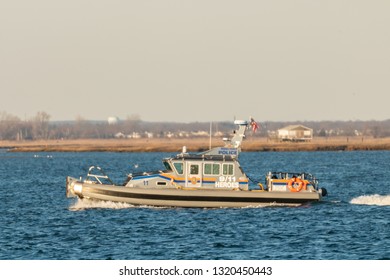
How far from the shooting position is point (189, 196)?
48375 millimetres

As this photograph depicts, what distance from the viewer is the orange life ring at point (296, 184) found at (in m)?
49.2

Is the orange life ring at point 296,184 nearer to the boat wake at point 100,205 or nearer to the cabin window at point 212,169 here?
the cabin window at point 212,169

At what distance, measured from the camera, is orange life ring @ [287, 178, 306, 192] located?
49.2 metres

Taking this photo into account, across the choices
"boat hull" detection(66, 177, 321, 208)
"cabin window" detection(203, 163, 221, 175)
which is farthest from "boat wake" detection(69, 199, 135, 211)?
"cabin window" detection(203, 163, 221, 175)

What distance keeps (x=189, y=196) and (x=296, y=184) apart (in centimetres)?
595

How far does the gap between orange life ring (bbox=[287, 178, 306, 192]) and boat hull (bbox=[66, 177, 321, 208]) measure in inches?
11.4

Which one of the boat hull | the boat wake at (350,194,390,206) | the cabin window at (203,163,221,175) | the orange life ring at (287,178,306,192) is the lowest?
the boat wake at (350,194,390,206)

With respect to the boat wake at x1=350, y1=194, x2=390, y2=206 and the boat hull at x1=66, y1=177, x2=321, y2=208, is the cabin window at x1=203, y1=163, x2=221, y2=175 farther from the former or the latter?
the boat wake at x1=350, y1=194, x2=390, y2=206

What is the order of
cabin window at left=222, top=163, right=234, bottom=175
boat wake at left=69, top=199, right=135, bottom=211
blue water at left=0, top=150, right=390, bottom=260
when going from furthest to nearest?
boat wake at left=69, top=199, right=135, bottom=211, cabin window at left=222, top=163, right=234, bottom=175, blue water at left=0, top=150, right=390, bottom=260

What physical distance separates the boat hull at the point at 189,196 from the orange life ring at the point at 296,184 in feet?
0.95

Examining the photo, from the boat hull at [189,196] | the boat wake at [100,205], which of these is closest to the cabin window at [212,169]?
the boat hull at [189,196]

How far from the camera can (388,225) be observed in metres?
43.3

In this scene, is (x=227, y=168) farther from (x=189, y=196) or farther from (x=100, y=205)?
(x=100, y=205)

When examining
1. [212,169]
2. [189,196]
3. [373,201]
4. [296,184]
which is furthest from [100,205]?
[373,201]
